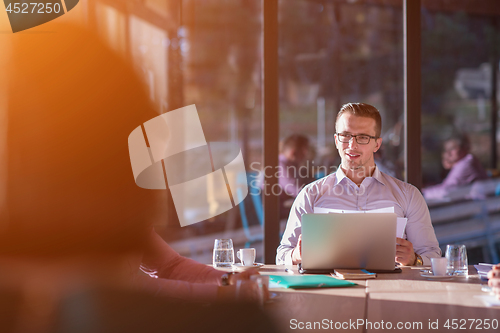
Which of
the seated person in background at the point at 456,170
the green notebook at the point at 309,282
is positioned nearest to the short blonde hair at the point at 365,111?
the green notebook at the point at 309,282

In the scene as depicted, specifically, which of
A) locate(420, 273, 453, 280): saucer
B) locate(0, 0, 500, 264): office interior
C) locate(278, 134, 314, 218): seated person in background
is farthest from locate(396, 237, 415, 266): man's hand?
locate(0, 0, 500, 264): office interior

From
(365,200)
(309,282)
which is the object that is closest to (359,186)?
(365,200)

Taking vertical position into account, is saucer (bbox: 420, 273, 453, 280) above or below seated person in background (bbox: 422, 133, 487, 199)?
below

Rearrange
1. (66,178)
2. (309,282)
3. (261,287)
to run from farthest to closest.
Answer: (309,282)
(261,287)
(66,178)

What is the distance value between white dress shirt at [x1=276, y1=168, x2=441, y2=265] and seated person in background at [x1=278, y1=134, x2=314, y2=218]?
141cm

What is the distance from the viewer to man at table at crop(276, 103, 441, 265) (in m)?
2.56

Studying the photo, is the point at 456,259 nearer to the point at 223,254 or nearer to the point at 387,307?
the point at 387,307

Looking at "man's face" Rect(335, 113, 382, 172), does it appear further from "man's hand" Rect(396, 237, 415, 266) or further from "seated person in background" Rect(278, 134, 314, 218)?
"seated person in background" Rect(278, 134, 314, 218)

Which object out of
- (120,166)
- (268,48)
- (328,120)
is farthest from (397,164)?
(120,166)

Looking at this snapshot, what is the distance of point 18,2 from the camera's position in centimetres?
282

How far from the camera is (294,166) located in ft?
15.1

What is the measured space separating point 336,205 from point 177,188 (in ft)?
9.40

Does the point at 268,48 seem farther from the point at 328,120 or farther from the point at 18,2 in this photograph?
the point at 328,120

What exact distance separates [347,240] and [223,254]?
0.60 meters
